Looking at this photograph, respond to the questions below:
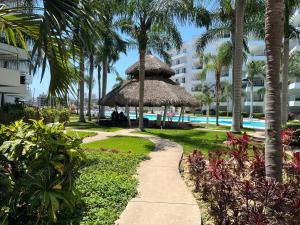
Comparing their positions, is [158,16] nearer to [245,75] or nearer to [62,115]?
[62,115]

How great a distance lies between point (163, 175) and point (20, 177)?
4.21 m

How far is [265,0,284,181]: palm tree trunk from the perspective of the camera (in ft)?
18.3

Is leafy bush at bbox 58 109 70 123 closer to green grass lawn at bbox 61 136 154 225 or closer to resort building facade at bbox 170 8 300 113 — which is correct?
resort building facade at bbox 170 8 300 113

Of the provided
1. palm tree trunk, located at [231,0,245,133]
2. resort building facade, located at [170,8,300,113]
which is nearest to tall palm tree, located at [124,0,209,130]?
palm tree trunk, located at [231,0,245,133]

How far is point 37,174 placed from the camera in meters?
4.30

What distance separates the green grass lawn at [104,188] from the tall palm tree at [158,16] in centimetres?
1082

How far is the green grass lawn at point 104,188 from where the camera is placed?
17.0ft

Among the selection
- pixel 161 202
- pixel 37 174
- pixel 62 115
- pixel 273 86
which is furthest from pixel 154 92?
pixel 37 174

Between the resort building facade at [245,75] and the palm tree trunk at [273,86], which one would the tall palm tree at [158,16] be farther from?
the resort building facade at [245,75]

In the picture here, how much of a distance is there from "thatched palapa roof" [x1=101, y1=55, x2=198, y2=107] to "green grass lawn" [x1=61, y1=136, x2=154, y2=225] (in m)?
14.9

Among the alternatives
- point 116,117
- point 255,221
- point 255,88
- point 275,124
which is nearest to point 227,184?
point 255,221

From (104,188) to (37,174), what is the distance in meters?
2.48

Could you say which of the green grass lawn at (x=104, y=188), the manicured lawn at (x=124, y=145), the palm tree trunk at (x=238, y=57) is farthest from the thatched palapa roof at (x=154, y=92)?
the green grass lawn at (x=104, y=188)

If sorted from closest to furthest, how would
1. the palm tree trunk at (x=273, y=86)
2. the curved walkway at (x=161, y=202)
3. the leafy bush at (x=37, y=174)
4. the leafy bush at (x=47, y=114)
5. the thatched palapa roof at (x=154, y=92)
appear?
1. the leafy bush at (x=37, y=174)
2. the curved walkway at (x=161, y=202)
3. the palm tree trunk at (x=273, y=86)
4. the leafy bush at (x=47, y=114)
5. the thatched palapa roof at (x=154, y=92)
